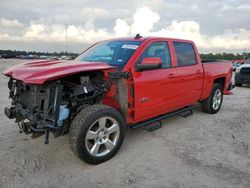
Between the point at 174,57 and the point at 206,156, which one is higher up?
the point at 174,57

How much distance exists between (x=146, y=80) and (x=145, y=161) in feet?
4.37

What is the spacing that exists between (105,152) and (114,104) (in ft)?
2.74

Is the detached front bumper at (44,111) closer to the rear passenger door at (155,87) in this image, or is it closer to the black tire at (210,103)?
the rear passenger door at (155,87)

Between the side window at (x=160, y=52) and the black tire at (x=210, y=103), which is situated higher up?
the side window at (x=160, y=52)

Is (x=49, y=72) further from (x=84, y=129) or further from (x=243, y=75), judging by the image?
(x=243, y=75)

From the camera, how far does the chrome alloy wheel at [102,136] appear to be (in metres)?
3.66

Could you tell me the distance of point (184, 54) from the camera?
552 centimetres

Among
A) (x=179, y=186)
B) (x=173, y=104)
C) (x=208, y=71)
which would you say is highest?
(x=208, y=71)

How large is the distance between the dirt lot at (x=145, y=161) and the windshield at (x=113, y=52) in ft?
4.85

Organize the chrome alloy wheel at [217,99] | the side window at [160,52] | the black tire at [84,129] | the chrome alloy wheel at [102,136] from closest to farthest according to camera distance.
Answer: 1. the black tire at [84,129]
2. the chrome alloy wheel at [102,136]
3. the side window at [160,52]
4. the chrome alloy wheel at [217,99]

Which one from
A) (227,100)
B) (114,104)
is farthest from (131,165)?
(227,100)

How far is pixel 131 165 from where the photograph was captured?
12.2 feet

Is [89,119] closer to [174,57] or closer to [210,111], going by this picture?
[174,57]

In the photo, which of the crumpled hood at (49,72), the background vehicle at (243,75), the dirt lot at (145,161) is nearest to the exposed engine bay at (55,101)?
the crumpled hood at (49,72)
